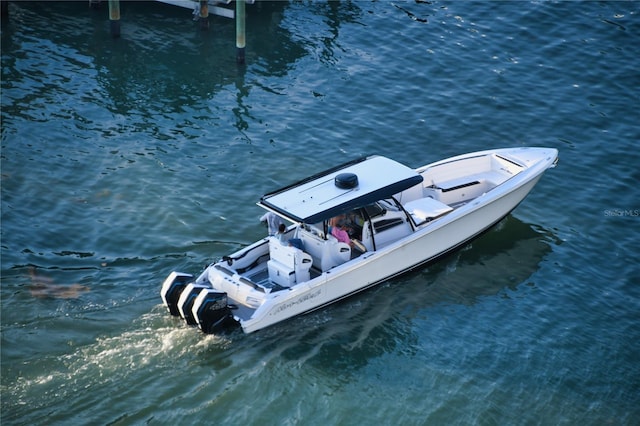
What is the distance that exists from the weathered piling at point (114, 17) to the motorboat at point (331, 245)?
487 inches

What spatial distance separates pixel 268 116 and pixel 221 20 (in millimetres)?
6647

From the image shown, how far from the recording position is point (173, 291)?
1711 centimetres

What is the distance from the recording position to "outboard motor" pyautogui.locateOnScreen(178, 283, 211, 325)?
55.0 ft

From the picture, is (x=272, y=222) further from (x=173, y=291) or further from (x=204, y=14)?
(x=204, y=14)

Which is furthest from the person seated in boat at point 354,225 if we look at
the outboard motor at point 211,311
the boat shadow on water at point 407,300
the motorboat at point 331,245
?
the outboard motor at point 211,311

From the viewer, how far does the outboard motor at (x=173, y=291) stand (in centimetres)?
1708

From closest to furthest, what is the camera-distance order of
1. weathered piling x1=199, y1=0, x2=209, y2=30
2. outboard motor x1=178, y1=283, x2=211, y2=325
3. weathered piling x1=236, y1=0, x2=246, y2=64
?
outboard motor x1=178, y1=283, x2=211, y2=325
weathered piling x1=236, y1=0, x2=246, y2=64
weathered piling x1=199, y1=0, x2=209, y2=30

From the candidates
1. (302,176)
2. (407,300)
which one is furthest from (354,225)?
(302,176)

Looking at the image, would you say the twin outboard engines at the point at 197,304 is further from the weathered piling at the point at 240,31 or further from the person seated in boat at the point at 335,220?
the weathered piling at the point at 240,31

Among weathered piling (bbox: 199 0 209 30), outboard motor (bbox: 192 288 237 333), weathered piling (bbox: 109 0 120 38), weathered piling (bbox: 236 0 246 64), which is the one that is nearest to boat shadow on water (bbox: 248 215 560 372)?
outboard motor (bbox: 192 288 237 333)

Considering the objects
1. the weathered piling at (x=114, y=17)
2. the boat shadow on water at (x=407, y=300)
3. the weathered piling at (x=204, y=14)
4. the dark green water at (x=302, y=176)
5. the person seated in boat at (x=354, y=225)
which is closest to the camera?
the dark green water at (x=302, y=176)

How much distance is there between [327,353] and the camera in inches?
672

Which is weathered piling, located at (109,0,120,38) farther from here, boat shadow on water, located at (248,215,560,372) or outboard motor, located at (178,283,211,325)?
boat shadow on water, located at (248,215,560,372)

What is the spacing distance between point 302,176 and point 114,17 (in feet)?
32.7
